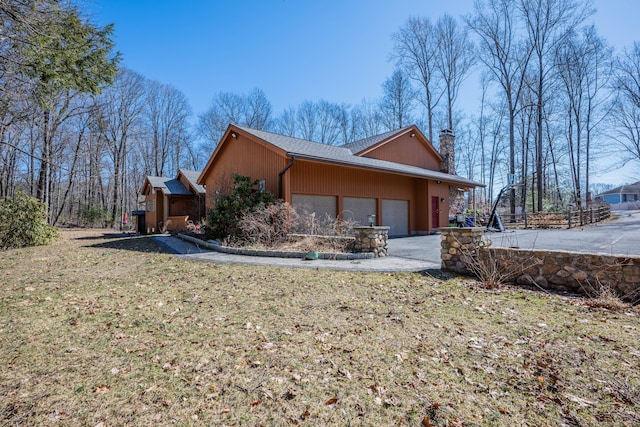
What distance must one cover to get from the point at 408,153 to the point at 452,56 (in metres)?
12.8

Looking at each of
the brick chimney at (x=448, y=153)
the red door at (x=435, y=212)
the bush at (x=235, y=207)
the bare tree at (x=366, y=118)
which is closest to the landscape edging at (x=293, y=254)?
the bush at (x=235, y=207)

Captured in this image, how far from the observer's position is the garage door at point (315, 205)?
1059 cm

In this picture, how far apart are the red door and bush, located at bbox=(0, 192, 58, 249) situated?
1688 cm

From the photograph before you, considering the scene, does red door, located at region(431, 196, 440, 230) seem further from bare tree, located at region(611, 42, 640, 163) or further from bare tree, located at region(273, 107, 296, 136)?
bare tree, located at region(273, 107, 296, 136)

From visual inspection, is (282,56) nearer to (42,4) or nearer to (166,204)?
(42,4)

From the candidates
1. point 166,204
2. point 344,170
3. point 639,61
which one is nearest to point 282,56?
point 344,170

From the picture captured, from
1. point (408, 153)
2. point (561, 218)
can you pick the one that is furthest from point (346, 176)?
point (561, 218)

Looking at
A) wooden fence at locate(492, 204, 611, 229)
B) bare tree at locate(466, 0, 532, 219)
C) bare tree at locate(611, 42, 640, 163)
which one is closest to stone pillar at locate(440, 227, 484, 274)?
wooden fence at locate(492, 204, 611, 229)

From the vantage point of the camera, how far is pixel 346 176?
39.0 ft

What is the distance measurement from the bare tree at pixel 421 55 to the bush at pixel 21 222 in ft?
81.1

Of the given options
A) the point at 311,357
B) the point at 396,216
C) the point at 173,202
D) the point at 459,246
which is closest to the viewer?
the point at 311,357

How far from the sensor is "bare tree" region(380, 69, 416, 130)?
2580cm

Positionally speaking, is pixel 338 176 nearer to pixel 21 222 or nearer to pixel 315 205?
pixel 315 205

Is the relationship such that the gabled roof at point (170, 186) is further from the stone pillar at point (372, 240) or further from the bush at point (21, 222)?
the stone pillar at point (372, 240)
